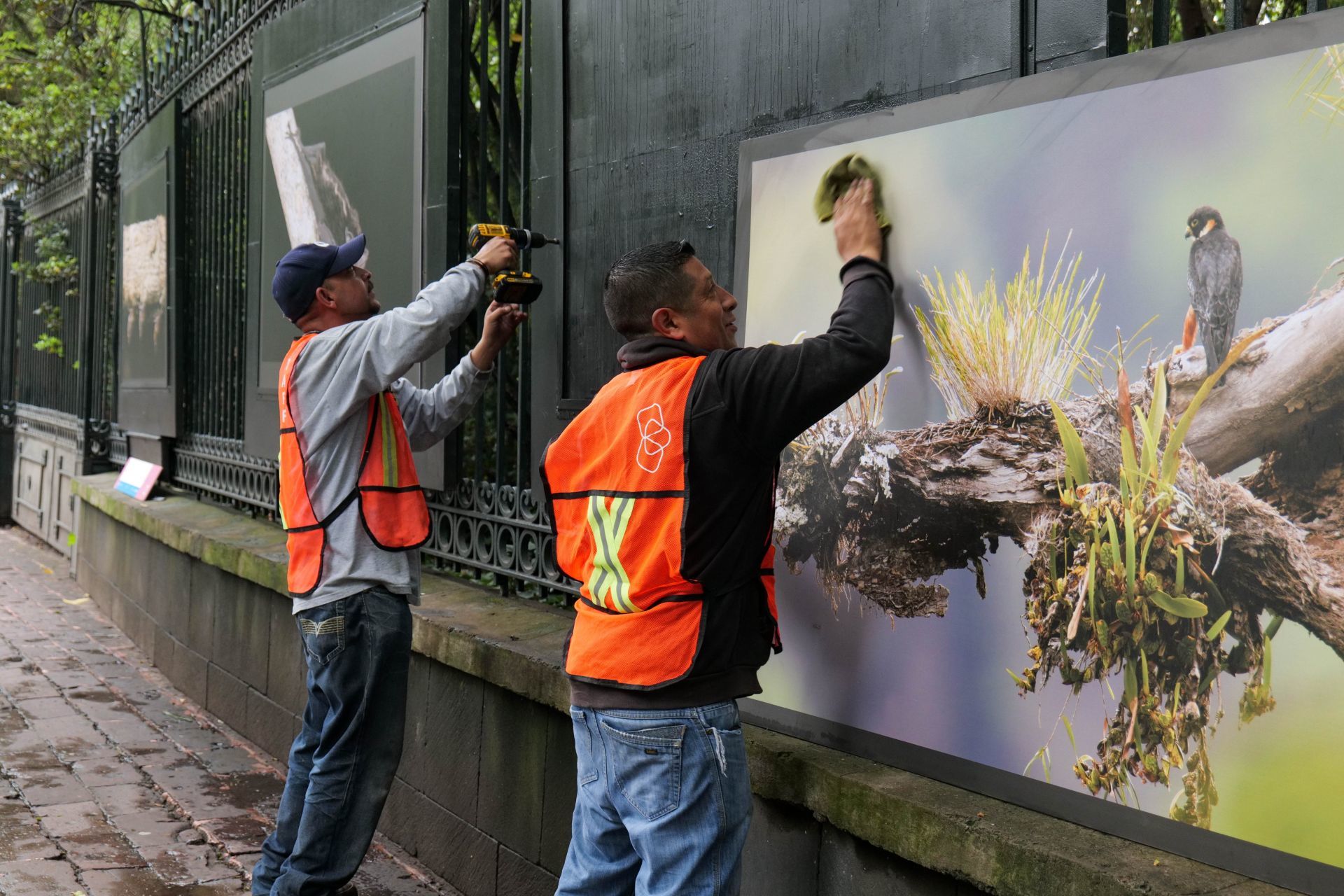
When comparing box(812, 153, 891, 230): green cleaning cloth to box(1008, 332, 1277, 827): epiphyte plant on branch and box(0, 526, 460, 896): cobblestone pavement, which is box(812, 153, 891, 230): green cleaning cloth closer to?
box(1008, 332, 1277, 827): epiphyte plant on branch

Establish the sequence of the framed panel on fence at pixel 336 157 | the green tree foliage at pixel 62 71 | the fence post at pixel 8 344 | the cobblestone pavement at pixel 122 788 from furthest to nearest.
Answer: the fence post at pixel 8 344
the green tree foliage at pixel 62 71
the framed panel on fence at pixel 336 157
the cobblestone pavement at pixel 122 788

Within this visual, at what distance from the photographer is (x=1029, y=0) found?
255cm

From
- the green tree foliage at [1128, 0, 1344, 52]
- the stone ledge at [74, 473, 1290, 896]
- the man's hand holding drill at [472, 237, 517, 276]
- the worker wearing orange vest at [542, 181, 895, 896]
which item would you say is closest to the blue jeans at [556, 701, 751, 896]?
the worker wearing orange vest at [542, 181, 895, 896]

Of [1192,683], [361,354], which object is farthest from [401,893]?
[1192,683]

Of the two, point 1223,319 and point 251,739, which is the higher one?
point 1223,319

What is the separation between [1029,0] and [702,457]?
1.12 metres

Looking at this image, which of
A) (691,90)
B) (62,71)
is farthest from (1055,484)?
(62,71)

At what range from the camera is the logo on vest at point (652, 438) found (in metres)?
2.43

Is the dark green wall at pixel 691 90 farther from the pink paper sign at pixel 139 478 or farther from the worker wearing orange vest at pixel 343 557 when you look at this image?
the pink paper sign at pixel 139 478

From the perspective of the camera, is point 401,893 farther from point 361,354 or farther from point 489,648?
point 361,354

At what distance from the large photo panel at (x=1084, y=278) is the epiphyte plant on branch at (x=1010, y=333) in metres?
0.01

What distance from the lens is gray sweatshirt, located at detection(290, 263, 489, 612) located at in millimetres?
3469

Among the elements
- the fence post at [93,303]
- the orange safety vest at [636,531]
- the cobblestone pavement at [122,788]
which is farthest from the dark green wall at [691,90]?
the fence post at [93,303]

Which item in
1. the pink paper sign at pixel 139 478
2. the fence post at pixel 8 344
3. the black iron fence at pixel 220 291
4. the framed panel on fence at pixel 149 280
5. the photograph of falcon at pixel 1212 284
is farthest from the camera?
the fence post at pixel 8 344
